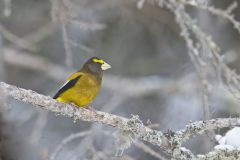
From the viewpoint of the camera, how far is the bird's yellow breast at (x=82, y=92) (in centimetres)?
575

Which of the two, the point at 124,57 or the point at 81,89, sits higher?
the point at 124,57

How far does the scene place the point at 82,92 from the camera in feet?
19.1

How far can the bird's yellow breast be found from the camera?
575cm

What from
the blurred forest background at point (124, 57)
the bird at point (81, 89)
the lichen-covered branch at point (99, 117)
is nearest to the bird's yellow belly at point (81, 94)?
the bird at point (81, 89)

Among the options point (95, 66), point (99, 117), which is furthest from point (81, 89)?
point (99, 117)

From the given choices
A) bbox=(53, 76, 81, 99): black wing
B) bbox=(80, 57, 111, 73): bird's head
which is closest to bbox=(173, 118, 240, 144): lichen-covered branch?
bbox=(53, 76, 81, 99): black wing

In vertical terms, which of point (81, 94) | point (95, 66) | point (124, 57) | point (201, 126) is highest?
point (124, 57)

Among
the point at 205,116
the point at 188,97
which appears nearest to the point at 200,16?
the point at 188,97

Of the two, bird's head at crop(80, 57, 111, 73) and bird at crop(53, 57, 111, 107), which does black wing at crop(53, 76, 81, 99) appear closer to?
bird at crop(53, 57, 111, 107)

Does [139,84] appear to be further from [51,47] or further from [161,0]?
[161,0]

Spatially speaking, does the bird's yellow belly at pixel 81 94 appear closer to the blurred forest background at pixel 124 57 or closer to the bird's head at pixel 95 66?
the bird's head at pixel 95 66

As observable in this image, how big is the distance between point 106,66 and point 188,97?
13.0ft

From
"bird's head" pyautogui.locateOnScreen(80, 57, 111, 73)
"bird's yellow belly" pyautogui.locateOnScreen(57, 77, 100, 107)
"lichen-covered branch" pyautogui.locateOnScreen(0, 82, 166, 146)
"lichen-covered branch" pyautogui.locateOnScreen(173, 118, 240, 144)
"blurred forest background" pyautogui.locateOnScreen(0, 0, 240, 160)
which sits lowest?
"lichen-covered branch" pyautogui.locateOnScreen(0, 82, 166, 146)

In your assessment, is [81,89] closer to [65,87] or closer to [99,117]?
[65,87]
